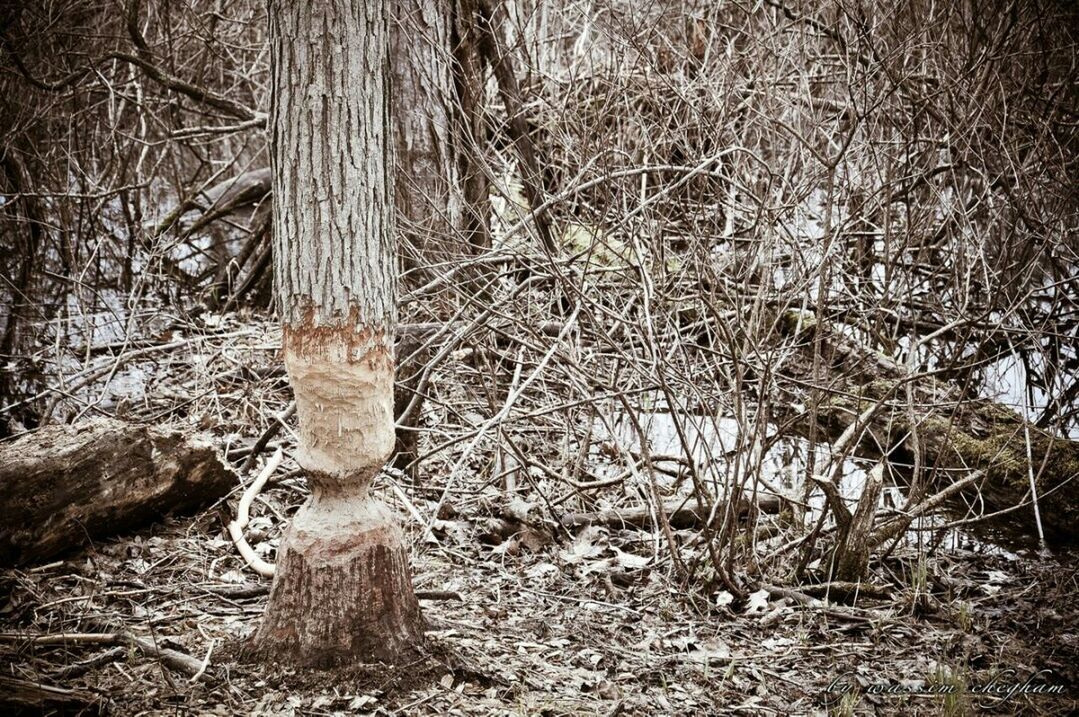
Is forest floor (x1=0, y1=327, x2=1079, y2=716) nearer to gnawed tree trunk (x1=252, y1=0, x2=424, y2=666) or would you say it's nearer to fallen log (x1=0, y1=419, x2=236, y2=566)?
fallen log (x1=0, y1=419, x2=236, y2=566)

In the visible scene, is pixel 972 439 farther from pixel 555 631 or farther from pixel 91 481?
pixel 91 481

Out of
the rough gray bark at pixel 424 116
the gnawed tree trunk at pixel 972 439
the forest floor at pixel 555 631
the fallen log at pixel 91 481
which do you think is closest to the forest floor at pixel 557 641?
the forest floor at pixel 555 631

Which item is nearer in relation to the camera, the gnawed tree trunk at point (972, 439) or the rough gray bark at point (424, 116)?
the gnawed tree trunk at point (972, 439)

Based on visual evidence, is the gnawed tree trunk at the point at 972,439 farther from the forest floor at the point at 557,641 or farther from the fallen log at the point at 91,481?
the fallen log at the point at 91,481

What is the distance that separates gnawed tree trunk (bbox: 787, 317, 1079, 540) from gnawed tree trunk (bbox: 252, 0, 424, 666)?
2624mm

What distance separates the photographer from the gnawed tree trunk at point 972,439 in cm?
500

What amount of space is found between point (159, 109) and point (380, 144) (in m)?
7.53

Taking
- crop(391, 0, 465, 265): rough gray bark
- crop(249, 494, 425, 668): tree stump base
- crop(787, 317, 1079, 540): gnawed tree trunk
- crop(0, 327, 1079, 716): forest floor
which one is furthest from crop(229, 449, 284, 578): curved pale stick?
crop(787, 317, 1079, 540): gnawed tree trunk

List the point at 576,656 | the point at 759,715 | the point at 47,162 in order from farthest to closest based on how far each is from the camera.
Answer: the point at 47,162
the point at 576,656
the point at 759,715

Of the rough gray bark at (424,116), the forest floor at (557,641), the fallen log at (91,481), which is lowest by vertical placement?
the forest floor at (557,641)

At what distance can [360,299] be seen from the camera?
112 inches

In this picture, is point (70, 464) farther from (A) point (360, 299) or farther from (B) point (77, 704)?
(A) point (360, 299)

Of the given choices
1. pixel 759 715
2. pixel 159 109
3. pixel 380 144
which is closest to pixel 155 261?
pixel 159 109

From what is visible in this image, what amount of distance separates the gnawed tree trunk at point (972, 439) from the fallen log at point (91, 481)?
3.28 m
